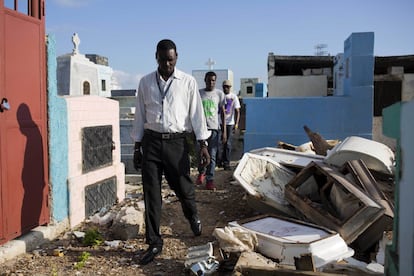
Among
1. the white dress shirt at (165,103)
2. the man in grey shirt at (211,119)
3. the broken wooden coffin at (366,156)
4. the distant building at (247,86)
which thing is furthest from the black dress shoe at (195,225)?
the distant building at (247,86)

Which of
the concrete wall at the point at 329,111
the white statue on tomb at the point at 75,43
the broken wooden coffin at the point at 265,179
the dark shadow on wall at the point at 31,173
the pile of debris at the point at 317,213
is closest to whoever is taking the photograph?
the pile of debris at the point at 317,213

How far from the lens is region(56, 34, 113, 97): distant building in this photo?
77.7 feet

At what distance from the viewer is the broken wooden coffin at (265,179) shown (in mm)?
5031

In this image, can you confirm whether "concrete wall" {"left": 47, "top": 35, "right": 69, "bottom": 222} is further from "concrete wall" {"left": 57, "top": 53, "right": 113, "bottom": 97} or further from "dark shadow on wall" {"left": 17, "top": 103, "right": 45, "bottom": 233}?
"concrete wall" {"left": 57, "top": 53, "right": 113, "bottom": 97}

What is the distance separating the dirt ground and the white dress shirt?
3.69 ft

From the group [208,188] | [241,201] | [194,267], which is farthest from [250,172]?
[194,267]

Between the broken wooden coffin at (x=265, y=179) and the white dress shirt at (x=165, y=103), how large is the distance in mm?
1535

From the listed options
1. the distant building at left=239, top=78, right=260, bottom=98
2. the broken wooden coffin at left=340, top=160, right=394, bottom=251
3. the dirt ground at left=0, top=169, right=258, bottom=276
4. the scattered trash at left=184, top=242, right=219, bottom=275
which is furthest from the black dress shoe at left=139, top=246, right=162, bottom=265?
the distant building at left=239, top=78, right=260, bottom=98

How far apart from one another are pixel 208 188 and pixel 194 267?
328 centimetres

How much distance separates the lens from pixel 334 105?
8.99 meters

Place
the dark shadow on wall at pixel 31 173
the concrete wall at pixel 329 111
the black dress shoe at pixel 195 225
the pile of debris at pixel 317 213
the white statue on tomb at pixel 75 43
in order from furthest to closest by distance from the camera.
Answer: the white statue on tomb at pixel 75 43 → the concrete wall at pixel 329 111 → the black dress shoe at pixel 195 225 → the dark shadow on wall at pixel 31 173 → the pile of debris at pixel 317 213

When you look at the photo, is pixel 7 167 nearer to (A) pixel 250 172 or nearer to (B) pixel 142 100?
(B) pixel 142 100

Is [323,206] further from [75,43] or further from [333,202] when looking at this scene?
[75,43]

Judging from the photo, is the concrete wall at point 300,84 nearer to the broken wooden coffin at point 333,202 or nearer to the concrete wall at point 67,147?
the broken wooden coffin at point 333,202
